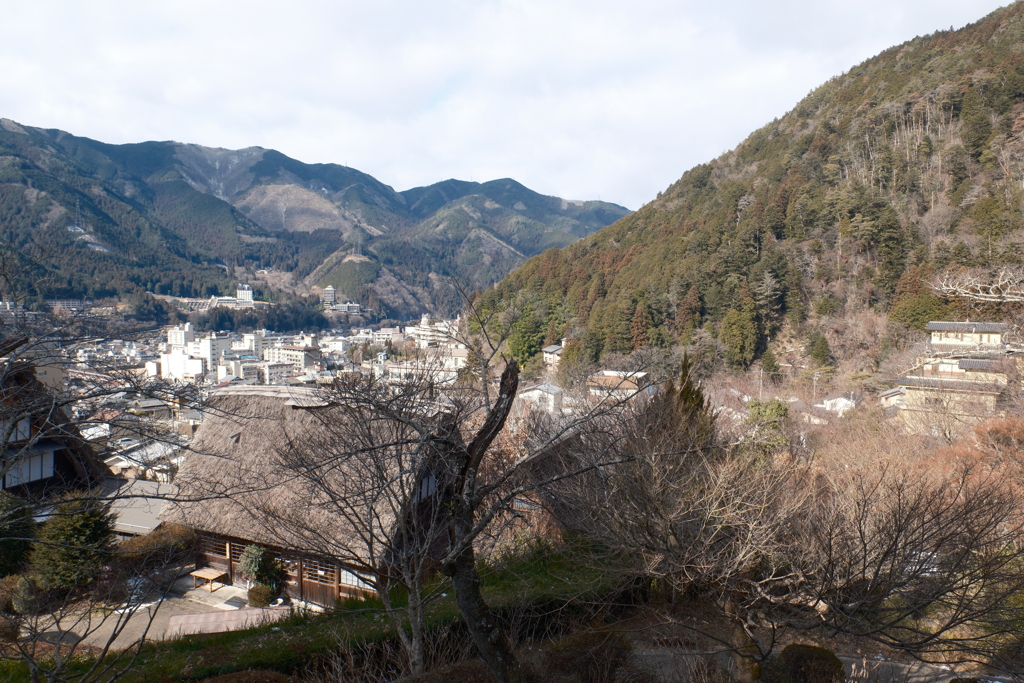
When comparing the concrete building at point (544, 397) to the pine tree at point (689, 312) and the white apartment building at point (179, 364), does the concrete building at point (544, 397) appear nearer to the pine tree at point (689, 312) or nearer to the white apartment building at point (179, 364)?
the pine tree at point (689, 312)

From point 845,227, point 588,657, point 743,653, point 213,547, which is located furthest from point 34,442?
point 845,227

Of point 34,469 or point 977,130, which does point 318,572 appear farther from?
point 977,130

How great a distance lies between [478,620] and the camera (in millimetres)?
3875

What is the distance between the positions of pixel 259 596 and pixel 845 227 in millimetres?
33376

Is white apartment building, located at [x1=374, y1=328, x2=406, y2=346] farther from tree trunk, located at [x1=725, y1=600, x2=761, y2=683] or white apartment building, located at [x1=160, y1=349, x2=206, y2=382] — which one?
white apartment building, located at [x1=160, y1=349, x2=206, y2=382]

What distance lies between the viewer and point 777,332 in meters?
30.8

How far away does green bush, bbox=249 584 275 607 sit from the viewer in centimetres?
936

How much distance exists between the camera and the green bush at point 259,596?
936cm

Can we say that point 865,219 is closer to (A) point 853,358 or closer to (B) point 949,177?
(B) point 949,177

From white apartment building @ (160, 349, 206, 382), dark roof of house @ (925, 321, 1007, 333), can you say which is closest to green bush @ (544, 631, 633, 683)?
dark roof of house @ (925, 321, 1007, 333)

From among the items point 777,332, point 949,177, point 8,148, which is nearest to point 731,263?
point 777,332

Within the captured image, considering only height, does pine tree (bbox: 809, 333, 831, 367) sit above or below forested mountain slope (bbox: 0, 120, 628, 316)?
below

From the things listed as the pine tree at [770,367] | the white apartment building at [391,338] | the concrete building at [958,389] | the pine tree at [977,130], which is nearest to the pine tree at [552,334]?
the pine tree at [770,367]

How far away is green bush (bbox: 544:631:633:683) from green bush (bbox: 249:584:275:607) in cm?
550
